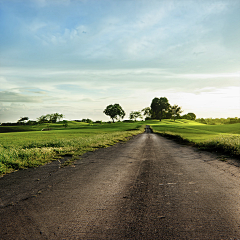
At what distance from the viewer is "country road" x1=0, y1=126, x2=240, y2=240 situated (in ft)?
10.7

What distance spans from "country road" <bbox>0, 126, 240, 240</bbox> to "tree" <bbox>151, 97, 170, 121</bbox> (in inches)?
5073

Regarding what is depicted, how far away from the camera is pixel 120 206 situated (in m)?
4.25

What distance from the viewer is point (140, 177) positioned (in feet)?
22.0

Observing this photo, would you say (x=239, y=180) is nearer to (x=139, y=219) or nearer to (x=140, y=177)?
(x=140, y=177)

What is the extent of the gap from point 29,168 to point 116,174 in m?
4.26

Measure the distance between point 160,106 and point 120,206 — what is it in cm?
13239

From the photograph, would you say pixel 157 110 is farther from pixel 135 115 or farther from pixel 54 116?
pixel 54 116

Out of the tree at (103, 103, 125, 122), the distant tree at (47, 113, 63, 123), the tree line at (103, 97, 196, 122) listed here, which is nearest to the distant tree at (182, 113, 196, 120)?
the tree line at (103, 97, 196, 122)

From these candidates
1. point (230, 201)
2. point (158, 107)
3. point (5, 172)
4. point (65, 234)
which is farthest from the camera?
point (158, 107)

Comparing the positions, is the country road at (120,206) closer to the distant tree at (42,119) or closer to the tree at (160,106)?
the distant tree at (42,119)

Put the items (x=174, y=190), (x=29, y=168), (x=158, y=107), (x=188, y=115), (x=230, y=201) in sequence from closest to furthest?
(x=230, y=201) < (x=174, y=190) < (x=29, y=168) < (x=158, y=107) < (x=188, y=115)

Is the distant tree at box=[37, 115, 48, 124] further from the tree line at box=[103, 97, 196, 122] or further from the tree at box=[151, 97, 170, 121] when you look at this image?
the tree at box=[151, 97, 170, 121]

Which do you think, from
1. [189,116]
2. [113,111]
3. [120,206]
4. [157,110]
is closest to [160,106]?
[157,110]

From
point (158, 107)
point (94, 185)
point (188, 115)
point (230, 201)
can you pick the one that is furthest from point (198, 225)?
point (188, 115)
